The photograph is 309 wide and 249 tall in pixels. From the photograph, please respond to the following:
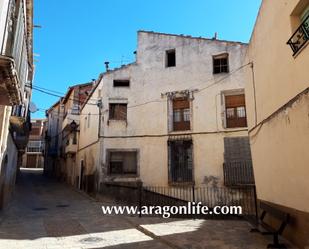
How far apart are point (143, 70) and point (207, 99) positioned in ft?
15.6

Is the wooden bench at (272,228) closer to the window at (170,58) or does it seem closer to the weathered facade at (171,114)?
the weathered facade at (171,114)

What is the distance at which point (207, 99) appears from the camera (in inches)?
672

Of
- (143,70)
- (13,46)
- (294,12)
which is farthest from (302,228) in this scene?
(143,70)

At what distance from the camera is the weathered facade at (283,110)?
5699 mm

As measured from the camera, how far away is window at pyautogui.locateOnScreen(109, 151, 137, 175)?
59.1 ft

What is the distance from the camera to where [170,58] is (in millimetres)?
19047

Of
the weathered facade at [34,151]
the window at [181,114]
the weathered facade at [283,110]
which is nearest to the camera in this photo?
the weathered facade at [283,110]

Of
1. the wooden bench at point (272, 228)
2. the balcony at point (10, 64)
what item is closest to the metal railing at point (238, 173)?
the wooden bench at point (272, 228)

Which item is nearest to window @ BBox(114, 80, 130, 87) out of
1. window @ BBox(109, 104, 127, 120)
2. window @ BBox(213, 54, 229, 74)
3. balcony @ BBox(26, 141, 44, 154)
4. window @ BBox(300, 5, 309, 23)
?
window @ BBox(109, 104, 127, 120)

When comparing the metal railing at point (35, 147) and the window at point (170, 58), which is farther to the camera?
the metal railing at point (35, 147)

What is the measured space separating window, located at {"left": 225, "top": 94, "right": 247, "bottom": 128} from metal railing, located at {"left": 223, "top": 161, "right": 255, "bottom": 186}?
2140 millimetres

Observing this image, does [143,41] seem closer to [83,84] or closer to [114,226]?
[83,84]

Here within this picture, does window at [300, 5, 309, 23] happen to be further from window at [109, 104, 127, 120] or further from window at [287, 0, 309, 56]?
window at [109, 104, 127, 120]

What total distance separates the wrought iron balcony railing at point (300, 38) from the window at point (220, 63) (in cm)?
1137
